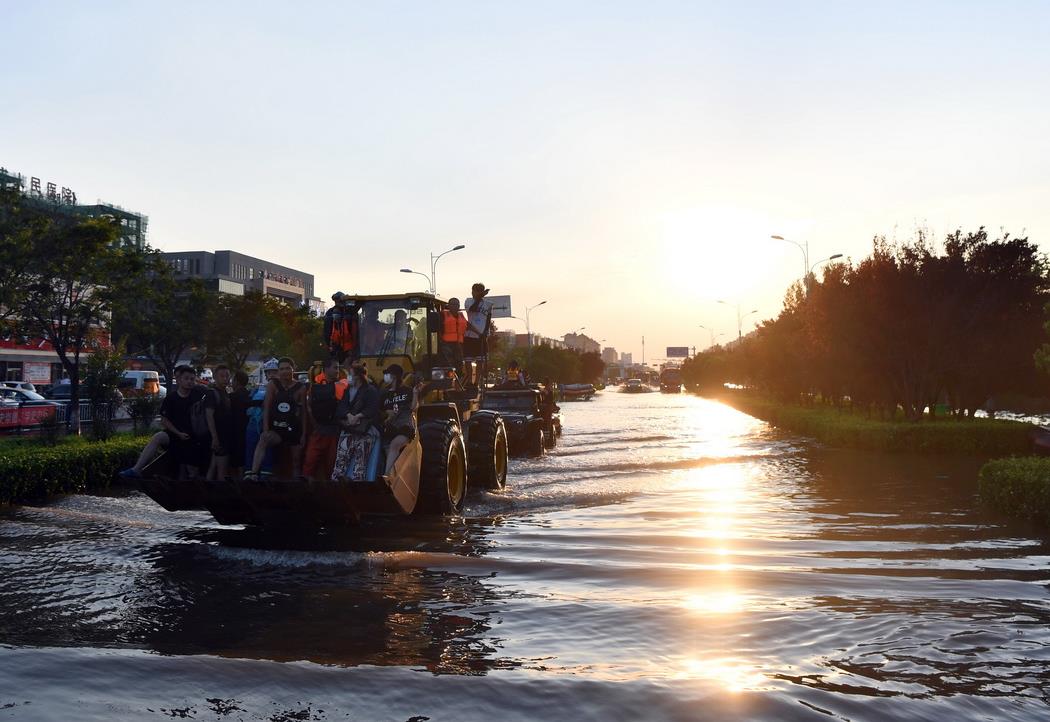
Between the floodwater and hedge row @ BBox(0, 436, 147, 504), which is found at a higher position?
hedge row @ BBox(0, 436, 147, 504)

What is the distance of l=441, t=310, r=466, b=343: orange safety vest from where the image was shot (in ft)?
40.2

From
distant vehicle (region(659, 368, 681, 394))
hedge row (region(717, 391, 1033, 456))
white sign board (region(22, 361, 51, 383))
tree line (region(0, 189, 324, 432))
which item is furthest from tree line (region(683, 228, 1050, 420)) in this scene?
distant vehicle (region(659, 368, 681, 394))

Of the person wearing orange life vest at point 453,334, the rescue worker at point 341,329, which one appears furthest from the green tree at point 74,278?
the person wearing orange life vest at point 453,334

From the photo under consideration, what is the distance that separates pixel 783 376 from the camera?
45.1 m

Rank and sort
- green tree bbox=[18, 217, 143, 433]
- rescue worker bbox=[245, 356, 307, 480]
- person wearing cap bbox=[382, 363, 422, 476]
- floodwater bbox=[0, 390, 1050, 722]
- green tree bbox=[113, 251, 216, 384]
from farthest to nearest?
1. green tree bbox=[113, 251, 216, 384]
2. green tree bbox=[18, 217, 143, 433]
3. rescue worker bbox=[245, 356, 307, 480]
4. person wearing cap bbox=[382, 363, 422, 476]
5. floodwater bbox=[0, 390, 1050, 722]

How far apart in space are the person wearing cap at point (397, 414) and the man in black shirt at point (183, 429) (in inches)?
78.0

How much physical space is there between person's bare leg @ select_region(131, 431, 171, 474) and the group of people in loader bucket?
0.01 metres

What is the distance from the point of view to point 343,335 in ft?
39.5

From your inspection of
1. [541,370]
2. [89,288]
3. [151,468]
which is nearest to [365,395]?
[151,468]

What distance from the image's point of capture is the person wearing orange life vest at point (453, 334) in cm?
1228

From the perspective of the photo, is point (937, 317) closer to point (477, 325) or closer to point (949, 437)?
point (949, 437)

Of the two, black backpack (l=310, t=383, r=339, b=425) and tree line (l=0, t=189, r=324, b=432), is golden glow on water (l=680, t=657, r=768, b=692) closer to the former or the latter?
black backpack (l=310, t=383, r=339, b=425)

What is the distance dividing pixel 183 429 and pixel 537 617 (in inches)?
206

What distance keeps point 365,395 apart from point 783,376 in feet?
126
